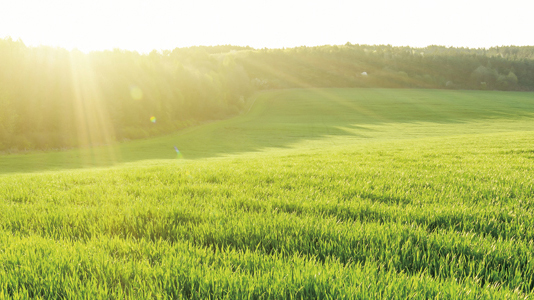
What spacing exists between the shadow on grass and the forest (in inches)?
185

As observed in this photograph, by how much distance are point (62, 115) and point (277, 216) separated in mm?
47308

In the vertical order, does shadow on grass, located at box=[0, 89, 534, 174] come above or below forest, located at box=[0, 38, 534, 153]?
below

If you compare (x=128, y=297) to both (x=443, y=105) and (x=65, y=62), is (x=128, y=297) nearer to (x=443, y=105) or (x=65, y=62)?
(x=65, y=62)

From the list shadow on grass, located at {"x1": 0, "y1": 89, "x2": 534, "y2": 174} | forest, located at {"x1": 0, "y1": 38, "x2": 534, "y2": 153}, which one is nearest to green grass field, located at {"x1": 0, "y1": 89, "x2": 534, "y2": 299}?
shadow on grass, located at {"x1": 0, "y1": 89, "x2": 534, "y2": 174}

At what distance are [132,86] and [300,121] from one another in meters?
36.3

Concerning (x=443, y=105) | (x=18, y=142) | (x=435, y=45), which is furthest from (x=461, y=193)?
(x=435, y=45)

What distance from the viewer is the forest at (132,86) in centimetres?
3991

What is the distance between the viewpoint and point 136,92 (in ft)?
181

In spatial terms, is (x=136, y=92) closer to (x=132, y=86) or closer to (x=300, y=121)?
(x=132, y=86)

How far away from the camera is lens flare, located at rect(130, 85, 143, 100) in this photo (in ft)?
177

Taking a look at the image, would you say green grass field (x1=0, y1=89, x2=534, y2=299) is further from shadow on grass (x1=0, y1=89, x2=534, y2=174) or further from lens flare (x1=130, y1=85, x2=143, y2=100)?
lens flare (x1=130, y1=85, x2=143, y2=100)

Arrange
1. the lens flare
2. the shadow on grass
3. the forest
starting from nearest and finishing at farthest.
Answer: the shadow on grass
the forest
the lens flare

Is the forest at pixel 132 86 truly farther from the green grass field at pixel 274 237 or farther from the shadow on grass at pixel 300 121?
the green grass field at pixel 274 237

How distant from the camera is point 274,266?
2.80m
